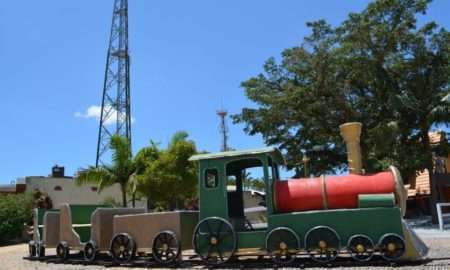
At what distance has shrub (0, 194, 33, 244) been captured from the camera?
24203 mm

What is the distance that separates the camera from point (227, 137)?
179 feet

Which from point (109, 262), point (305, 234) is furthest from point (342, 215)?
point (109, 262)

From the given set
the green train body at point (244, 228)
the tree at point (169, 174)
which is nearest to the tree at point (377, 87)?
the tree at point (169, 174)

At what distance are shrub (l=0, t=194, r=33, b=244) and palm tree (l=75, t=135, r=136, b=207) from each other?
418cm

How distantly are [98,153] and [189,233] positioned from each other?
24.5 metres

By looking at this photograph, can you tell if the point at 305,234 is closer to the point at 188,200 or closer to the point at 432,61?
the point at 432,61

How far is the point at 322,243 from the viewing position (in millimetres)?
9625

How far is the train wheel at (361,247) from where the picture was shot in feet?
31.0

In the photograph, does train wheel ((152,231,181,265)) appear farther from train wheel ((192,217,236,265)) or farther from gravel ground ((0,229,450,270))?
train wheel ((192,217,236,265))

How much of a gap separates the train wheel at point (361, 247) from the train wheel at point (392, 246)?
20 cm

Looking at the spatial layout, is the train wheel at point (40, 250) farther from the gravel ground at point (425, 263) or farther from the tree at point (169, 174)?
the tree at point (169, 174)

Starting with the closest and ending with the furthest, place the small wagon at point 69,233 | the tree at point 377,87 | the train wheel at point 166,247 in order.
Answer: the train wheel at point 166,247 < the small wagon at point 69,233 < the tree at point 377,87

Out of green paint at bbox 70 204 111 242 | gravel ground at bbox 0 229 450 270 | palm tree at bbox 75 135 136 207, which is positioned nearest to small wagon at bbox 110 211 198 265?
gravel ground at bbox 0 229 450 270

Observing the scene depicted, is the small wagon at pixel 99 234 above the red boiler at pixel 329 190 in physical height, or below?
below
